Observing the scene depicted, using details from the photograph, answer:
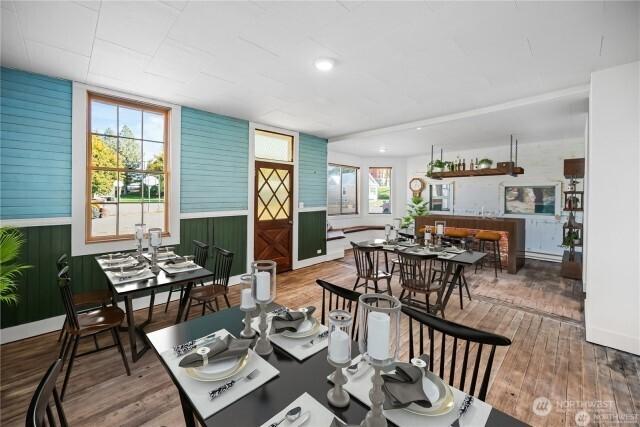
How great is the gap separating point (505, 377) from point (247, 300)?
236 cm

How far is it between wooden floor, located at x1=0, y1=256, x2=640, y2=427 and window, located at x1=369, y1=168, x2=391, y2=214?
523 cm

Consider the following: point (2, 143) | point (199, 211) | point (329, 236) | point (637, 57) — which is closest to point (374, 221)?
point (329, 236)

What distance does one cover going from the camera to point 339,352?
37.7 inches

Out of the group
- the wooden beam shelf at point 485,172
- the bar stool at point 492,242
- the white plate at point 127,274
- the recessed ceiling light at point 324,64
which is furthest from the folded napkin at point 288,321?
the wooden beam shelf at point 485,172

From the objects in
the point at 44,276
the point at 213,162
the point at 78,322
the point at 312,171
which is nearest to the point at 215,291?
the point at 78,322

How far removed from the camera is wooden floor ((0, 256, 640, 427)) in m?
1.99

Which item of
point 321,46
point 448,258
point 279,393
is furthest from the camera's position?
point 448,258

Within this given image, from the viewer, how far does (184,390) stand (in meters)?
1.07

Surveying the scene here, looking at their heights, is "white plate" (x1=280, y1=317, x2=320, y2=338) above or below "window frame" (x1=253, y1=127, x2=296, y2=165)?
below

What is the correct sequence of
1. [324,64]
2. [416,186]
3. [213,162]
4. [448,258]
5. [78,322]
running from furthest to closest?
1. [416,186]
2. [213,162]
3. [448,258]
4. [324,64]
5. [78,322]

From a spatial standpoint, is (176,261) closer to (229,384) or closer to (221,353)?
(221,353)

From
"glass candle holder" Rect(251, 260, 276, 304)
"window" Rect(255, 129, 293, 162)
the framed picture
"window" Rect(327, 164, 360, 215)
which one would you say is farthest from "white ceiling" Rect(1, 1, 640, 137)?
"window" Rect(327, 164, 360, 215)

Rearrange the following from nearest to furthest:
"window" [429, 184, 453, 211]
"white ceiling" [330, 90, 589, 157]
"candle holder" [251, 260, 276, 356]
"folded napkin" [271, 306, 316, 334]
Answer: "candle holder" [251, 260, 276, 356] → "folded napkin" [271, 306, 316, 334] → "white ceiling" [330, 90, 589, 157] → "window" [429, 184, 453, 211]

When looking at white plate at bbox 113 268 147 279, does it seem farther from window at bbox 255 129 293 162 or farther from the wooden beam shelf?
the wooden beam shelf
